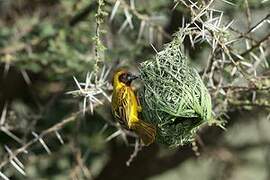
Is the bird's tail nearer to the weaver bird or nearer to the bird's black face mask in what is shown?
the weaver bird

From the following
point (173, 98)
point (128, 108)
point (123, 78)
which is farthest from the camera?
point (123, 78)

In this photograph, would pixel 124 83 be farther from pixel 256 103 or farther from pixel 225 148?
pixel 225 148

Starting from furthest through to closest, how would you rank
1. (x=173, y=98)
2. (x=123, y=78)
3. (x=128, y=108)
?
(x=123, y=78) < (x=128, y=108) < (x=173, y=98)

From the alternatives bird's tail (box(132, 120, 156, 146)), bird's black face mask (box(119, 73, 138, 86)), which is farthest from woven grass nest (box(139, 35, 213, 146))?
bird's black face mask (box(119, 73, 138, 86))

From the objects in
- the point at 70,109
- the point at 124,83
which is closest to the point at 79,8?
the point at 70,109

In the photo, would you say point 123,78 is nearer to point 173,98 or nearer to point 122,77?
point 122,77

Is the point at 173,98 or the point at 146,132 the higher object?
the point at 173,98

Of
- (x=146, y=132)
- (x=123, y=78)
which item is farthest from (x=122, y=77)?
(x=146, y=132)
